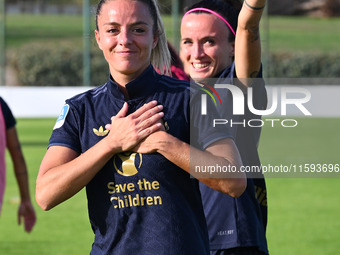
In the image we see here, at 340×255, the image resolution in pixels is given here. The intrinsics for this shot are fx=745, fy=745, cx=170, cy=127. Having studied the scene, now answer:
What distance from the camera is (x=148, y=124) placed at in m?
2.76

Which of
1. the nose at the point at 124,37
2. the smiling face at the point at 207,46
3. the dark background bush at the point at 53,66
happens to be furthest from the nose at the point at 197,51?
the dark background bush at the point at 53,66

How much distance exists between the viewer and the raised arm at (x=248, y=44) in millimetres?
3326

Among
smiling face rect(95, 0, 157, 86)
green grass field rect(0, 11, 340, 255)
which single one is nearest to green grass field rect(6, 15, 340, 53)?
green grass field rect(0, 11, 340, 255)

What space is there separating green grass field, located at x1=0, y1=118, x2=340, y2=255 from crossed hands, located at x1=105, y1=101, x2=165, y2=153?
492 centimetres

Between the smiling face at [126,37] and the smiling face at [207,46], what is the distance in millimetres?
892

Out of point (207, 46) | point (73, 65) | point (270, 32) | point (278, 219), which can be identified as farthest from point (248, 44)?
point (270, 32)

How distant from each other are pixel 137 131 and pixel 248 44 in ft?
3.03

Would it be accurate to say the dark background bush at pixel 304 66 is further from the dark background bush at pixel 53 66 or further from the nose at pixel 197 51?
the nose at pixel 197 51

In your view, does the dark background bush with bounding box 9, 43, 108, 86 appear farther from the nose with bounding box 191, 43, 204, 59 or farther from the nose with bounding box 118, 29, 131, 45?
the nose with bounding box 118, 29, 131, 45

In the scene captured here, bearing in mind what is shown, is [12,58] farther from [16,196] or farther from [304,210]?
[304,210]

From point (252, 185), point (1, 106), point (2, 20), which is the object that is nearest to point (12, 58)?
point (2, 20)

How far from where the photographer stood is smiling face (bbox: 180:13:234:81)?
377 centimetres

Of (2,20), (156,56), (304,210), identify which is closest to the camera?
(156,56)

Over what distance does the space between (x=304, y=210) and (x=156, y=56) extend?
284 inches
